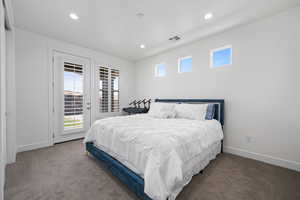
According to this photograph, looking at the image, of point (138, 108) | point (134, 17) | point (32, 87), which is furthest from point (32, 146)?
point (134, 17)

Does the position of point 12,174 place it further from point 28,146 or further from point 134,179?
point 134,179

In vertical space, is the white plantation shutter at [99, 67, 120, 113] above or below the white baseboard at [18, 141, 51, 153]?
above

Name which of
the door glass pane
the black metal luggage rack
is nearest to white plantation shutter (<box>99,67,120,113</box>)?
the black metal luggage rack

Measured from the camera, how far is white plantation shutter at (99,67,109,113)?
4.12 meters

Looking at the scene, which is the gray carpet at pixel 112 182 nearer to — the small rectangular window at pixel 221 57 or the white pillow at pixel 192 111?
the white pillow at pixel 192 111

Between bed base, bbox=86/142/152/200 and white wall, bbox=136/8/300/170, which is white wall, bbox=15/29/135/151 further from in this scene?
white wall, bbox=136/8/300/170

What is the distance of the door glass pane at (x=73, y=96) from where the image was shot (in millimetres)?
3389

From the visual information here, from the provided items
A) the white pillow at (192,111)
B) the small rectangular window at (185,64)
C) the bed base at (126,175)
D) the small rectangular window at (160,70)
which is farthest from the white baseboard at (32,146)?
the small rectangular window at (185,64)

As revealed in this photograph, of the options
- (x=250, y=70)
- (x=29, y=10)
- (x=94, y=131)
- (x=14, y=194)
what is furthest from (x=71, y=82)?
(x=250, y=70)

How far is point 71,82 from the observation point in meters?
3.47

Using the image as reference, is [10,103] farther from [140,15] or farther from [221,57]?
[221,57]

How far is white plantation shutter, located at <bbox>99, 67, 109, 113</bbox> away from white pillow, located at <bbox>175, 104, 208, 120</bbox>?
2502 millimetres

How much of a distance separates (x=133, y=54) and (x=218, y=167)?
398 centimetres

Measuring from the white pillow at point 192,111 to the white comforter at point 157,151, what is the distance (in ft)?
1.78
